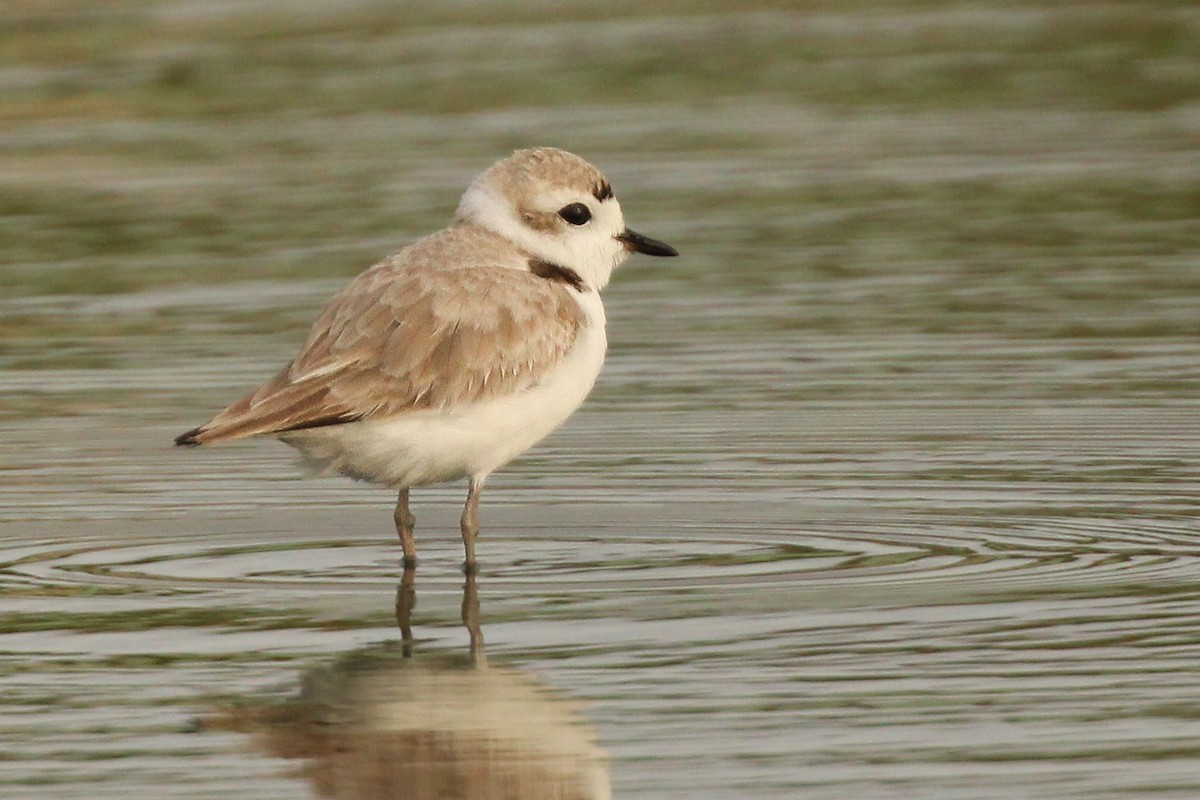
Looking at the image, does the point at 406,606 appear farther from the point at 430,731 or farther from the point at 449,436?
the point at 430,731

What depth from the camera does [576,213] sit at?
11055 mm

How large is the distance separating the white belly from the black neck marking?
40 cm

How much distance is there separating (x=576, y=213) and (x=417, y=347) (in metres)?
1.25

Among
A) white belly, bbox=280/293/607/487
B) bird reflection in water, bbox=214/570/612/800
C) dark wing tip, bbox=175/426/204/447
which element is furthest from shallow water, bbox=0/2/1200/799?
dark wing tip, bbox=175/426/204/447

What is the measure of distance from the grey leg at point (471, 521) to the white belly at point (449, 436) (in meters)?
0.06

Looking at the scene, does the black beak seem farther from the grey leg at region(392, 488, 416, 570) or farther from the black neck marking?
the grey leg at region(392, 488, 416, 570)

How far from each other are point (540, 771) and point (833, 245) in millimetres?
9858

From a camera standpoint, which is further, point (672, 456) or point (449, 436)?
point (672, 456)

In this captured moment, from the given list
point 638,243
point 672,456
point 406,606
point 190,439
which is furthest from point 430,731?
point 672,456

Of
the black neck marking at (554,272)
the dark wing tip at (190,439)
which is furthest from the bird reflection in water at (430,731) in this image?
the black neck marking at (554,272)

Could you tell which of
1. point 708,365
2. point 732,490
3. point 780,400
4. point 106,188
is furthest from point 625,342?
point 106,188

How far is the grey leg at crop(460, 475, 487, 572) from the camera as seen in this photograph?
10.2 m

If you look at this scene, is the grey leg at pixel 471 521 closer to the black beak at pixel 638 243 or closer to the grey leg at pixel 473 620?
the grey leg at pixel 473 620

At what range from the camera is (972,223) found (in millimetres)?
17547
